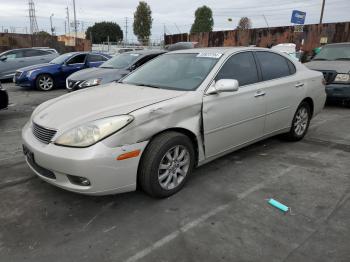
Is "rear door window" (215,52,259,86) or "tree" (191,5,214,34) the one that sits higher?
"tree" (191,5,214,34)

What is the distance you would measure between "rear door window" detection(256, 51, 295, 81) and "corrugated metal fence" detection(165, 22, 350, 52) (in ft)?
49.4

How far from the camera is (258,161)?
14.3 ft

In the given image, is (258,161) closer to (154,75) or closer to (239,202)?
(239,202)

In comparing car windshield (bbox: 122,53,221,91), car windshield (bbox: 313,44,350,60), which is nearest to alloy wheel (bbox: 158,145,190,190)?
car windshield (bbox: 122,53,221,91)

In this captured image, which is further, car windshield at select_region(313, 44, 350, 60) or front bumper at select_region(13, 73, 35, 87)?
front bumper at select_region(13, 73, 35, 87)

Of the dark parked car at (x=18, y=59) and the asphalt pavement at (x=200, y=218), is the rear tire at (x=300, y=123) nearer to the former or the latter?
the asphalt pavement at (x=200, y=218)

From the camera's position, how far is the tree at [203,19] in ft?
251

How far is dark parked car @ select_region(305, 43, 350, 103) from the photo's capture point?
7.80 metres

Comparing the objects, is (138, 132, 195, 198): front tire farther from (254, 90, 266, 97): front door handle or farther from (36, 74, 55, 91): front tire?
(36, 74, 55, 91): front tire

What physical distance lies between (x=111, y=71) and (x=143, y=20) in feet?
224

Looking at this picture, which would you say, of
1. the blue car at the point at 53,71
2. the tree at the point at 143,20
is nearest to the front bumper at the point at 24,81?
the blue car at the point at 53,71

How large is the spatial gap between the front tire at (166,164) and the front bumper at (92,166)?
98mm

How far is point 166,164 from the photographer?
10.5 feet

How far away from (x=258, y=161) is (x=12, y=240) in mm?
3075
